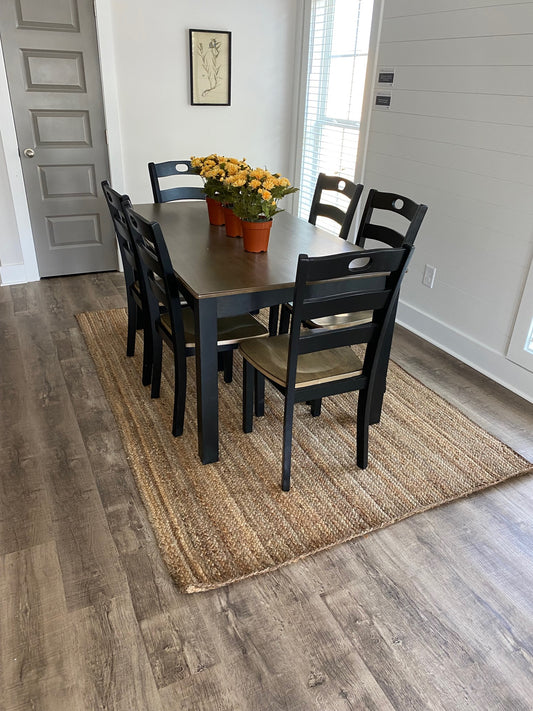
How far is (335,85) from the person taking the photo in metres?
3.93

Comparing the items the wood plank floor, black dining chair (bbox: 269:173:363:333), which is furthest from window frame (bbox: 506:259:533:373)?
black dining chair (bbox: 269:173:363:333)

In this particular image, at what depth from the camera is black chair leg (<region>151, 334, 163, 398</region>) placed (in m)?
2.48

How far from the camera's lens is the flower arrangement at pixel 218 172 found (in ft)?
7.49

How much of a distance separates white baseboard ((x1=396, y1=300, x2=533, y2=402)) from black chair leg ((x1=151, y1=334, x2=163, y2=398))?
5.87 feet

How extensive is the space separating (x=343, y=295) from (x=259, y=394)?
844mm

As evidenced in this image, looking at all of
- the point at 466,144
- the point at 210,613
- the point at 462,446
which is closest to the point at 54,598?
the point at 210,613

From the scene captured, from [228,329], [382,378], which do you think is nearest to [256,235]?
[228,329]

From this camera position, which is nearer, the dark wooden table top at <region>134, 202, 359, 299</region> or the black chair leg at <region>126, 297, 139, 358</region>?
the dark wooden table top at <region>134, 202, 359, 299</region>

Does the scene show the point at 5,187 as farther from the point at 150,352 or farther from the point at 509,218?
the point at 509,218

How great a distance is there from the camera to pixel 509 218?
2.72m

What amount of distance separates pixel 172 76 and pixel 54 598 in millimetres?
3772

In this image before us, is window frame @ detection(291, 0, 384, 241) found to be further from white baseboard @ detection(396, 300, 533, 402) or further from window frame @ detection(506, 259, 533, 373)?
window frame @ detection(506, 259, 533, 373)

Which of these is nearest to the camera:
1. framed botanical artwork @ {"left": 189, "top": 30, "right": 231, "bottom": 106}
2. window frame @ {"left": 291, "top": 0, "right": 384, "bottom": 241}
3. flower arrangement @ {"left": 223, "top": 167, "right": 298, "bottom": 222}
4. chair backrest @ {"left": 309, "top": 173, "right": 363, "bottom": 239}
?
flower arrangement @ {"left": 223, "top": 167, "right": 298, "bottom": 222}

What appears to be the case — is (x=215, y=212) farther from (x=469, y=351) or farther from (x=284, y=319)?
(x=469, y=351)
